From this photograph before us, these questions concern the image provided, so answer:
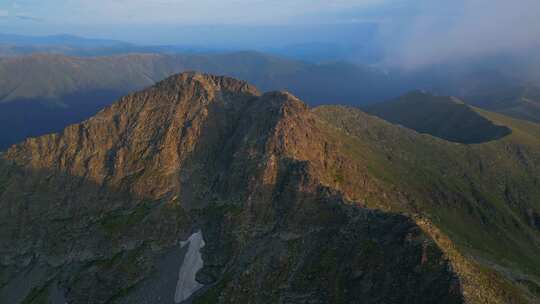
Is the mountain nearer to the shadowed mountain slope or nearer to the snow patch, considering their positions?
the shadowed mountain slope

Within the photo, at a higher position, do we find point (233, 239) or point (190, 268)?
point (233, 239)

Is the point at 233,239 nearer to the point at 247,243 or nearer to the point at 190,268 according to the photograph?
the point at 247,243

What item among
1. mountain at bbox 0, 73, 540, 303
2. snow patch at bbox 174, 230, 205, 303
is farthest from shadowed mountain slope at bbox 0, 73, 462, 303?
A: snow patch at bbox 174, 230, 205, 303

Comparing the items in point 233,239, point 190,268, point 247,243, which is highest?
point 247,243

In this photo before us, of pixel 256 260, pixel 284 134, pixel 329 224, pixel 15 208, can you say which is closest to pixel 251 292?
pixel 256 260

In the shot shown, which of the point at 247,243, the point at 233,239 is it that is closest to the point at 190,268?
the point at 233,239

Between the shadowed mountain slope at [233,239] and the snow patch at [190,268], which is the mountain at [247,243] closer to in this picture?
the shadowed mountain slope at [233,239]

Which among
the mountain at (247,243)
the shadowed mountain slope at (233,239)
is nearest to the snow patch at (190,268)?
the mountain at (247,243)

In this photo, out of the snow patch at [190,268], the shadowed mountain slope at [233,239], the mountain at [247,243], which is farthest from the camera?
the snow patch at [190,268]
